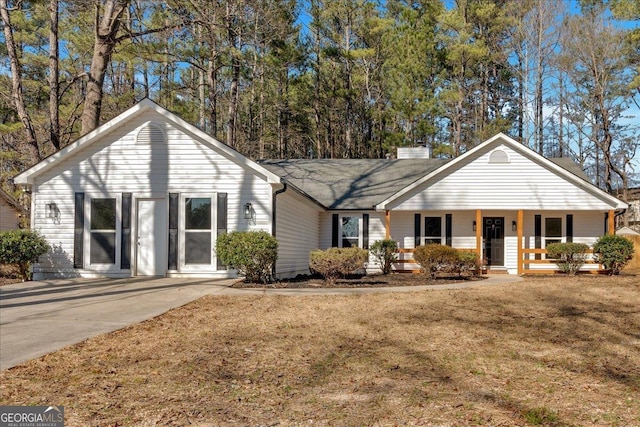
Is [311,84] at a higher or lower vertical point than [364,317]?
higher

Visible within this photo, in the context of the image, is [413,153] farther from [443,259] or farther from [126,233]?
[126,233]

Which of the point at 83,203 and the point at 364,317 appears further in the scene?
the point at 83,203

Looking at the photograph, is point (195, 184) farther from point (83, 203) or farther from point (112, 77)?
point (112, 77)

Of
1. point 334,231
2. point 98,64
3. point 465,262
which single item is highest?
point 98,64

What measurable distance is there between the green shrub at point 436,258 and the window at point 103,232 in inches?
347

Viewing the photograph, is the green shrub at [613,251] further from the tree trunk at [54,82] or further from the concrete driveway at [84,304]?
the tree trunk at [54,82]

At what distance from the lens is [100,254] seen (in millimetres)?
13742

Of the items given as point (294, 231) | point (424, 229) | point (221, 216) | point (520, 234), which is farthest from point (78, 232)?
point (520, 234)

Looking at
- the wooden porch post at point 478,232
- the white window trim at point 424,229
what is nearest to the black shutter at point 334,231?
the white window trim at point 424,229

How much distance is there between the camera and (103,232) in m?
13.8

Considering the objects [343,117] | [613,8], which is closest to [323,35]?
[343,117]

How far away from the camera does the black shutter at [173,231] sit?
13688 mm

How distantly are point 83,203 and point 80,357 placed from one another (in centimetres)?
934

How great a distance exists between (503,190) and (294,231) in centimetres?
760
